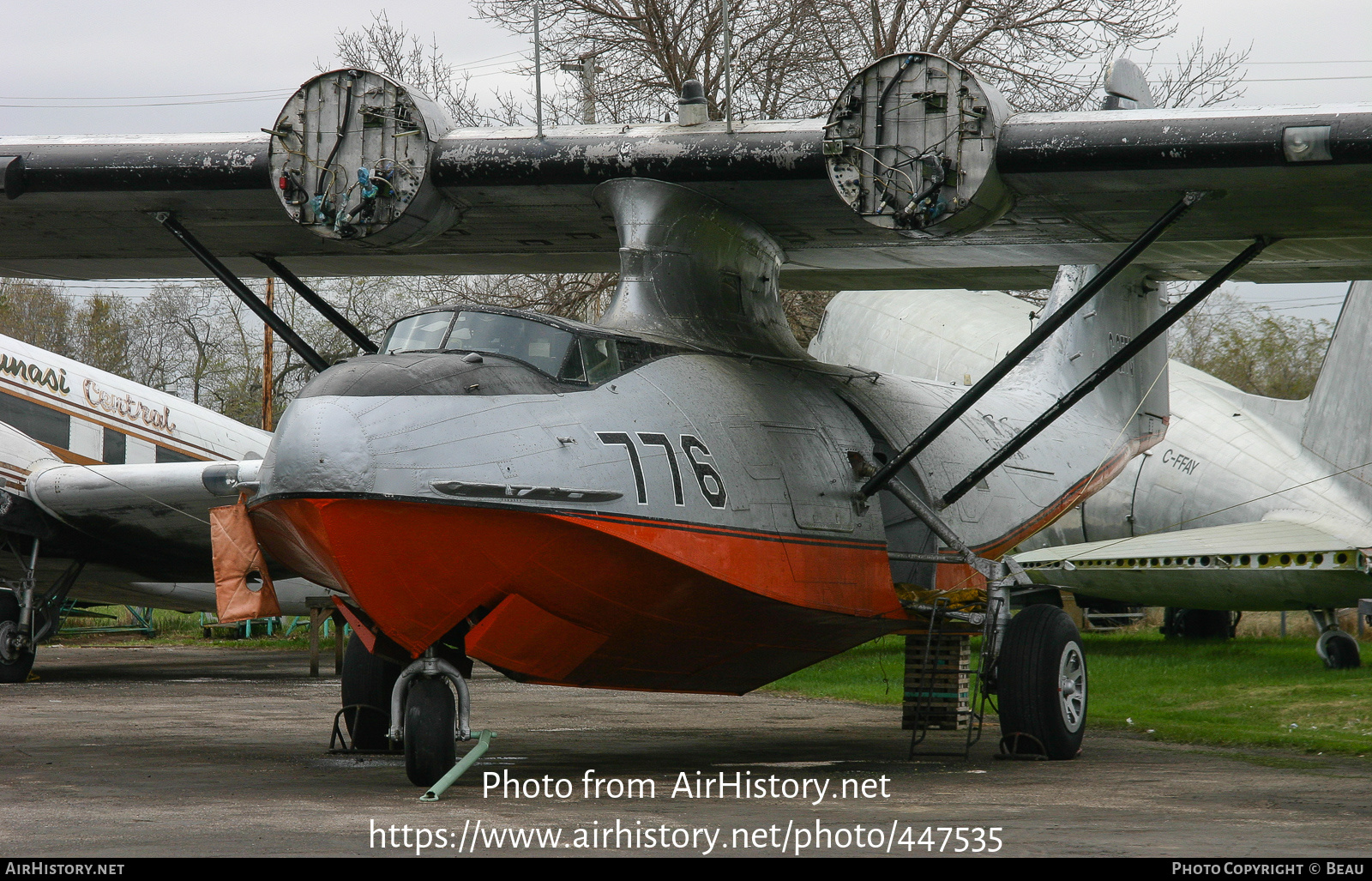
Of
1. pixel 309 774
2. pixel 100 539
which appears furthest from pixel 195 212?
pixel 100 539

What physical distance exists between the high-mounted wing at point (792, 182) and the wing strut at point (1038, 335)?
22cm

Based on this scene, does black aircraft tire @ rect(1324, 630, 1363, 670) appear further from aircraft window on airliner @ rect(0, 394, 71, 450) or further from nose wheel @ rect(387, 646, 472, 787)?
aircraft window on airliner @ rect(0, 394, 71, 450)

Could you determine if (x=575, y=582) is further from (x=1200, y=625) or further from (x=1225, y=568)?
(x=1200, y=625)

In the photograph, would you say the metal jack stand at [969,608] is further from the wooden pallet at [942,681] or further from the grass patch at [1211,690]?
the grass patch at [1211,690]

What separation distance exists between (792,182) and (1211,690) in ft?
34.1

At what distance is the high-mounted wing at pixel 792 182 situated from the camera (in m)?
8.91

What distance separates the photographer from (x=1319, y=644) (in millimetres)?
18750

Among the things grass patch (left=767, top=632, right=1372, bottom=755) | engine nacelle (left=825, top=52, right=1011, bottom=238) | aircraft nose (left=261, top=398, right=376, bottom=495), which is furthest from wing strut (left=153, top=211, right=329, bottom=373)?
grass patch (left=767, top=632, right=1372, bottom=755)

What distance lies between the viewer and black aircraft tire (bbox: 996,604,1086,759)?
33.1 feet

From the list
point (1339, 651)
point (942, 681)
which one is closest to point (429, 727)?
point (942, 681)

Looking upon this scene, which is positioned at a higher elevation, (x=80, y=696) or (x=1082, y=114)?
(x=1082, y=114)

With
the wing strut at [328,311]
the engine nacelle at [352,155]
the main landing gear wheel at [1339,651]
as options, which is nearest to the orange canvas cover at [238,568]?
the wing strut at [328,311]

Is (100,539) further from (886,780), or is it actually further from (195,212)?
(886,780)

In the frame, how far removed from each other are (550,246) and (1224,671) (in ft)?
39.3
